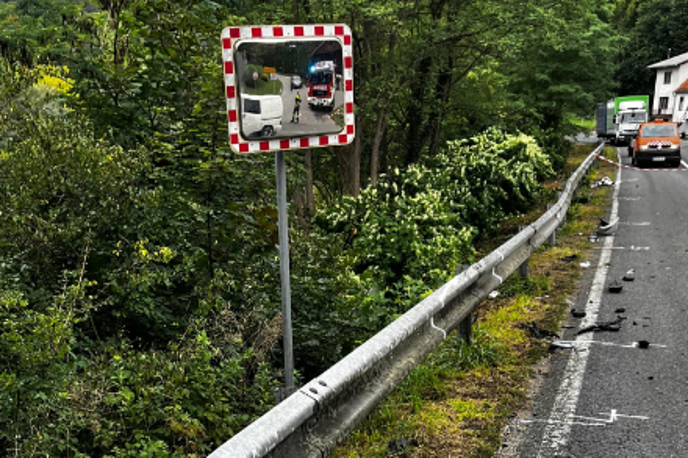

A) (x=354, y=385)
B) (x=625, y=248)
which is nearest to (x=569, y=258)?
(x=625, y=248)

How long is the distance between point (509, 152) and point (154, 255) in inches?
405

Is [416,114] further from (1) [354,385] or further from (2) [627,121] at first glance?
(2) [627,121]

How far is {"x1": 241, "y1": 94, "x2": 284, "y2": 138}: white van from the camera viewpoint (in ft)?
10.9

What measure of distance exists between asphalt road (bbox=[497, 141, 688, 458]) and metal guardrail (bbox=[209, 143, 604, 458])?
81cm

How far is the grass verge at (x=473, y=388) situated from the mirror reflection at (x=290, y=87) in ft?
6.28

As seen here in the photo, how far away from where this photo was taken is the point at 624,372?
15.7 feet

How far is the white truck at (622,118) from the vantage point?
135ft

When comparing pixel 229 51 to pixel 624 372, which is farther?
pixel 624 372

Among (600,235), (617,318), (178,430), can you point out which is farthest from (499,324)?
(600,235)

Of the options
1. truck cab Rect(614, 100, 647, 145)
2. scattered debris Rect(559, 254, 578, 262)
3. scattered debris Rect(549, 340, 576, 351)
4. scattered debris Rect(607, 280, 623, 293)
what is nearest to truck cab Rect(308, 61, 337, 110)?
scattered debris Rect(549, 340, 576, 351)

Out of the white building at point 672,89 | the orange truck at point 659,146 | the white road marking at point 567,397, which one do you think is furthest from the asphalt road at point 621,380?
the white building at point 672,89

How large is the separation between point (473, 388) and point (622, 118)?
139ft

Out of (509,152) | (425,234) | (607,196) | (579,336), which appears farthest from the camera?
(607,196)

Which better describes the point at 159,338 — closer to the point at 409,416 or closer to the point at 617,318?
the point at 409,416
